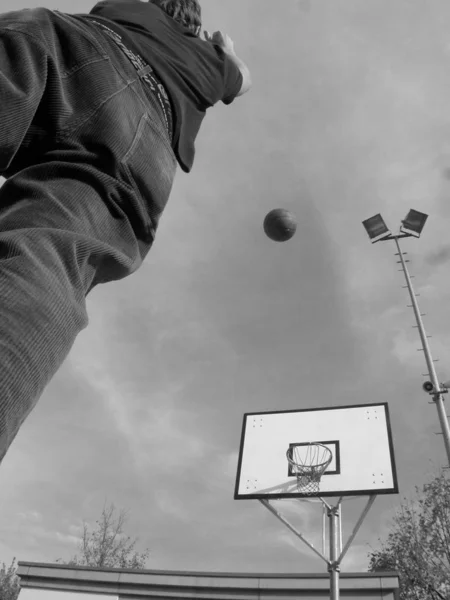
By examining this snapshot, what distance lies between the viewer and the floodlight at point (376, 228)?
2069 centimetres

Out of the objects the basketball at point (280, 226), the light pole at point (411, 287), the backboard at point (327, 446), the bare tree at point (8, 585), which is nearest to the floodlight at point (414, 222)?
the light pole at point (411, 287)

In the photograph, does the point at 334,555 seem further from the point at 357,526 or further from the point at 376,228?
the point at 376,228

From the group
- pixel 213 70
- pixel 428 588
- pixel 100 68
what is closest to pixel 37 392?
pixel 100 68

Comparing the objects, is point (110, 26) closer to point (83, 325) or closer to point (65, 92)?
point (65, 92)

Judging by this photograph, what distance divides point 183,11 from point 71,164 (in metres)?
1.34

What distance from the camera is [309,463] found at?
1120 centimetres

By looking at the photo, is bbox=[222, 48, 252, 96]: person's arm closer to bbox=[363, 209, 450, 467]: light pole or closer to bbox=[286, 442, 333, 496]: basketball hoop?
bbox=[286, 442, 333, 496]: basketball hoop

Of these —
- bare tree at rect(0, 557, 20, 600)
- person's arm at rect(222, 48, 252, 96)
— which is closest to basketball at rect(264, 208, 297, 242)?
person's arm at rect(222, 48, 252, 96)

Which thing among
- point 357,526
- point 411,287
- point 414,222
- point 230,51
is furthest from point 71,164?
point 414,222

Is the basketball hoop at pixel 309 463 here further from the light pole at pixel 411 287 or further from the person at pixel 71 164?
the person at pixel 71 164

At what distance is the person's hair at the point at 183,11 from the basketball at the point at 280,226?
21.9 feet

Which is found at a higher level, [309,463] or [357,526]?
[309,463]

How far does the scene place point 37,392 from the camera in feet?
2.64

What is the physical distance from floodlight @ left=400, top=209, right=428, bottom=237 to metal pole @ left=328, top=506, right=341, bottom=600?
42.4 ft
